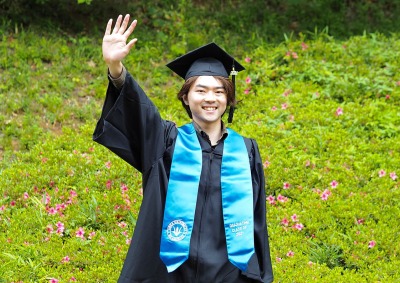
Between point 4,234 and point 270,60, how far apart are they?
14.1 feet

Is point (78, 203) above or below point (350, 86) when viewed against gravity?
below

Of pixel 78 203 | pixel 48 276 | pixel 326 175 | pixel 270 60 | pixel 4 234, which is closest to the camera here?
pixel 48 276

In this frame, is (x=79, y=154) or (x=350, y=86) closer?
(x=79, y=154)

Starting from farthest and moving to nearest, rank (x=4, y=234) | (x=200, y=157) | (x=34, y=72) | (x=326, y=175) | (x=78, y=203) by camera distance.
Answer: (x=34, y=72)
(x=326, y=175)
(x=78, y=203)
(x=4, y=234)
(x=200, y=157)

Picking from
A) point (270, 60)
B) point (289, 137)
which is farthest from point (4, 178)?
point (270, 60)

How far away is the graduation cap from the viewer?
11.0 ft

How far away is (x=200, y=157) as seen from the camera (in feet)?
10.7

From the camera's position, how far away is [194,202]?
3166 mm

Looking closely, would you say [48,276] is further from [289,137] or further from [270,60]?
[270,60]

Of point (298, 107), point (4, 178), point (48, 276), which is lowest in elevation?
point (48, 276)

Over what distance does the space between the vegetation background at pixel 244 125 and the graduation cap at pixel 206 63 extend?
6.40 ft

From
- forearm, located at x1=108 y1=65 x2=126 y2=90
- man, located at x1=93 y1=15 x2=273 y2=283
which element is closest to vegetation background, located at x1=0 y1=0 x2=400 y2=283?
man, located at x1=93 y1=15 x2=273 y2=283

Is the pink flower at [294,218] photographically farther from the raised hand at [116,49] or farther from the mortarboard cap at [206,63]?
the raised hand at [116,49]

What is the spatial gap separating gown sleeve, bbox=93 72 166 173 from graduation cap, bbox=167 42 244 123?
0.37 metres
